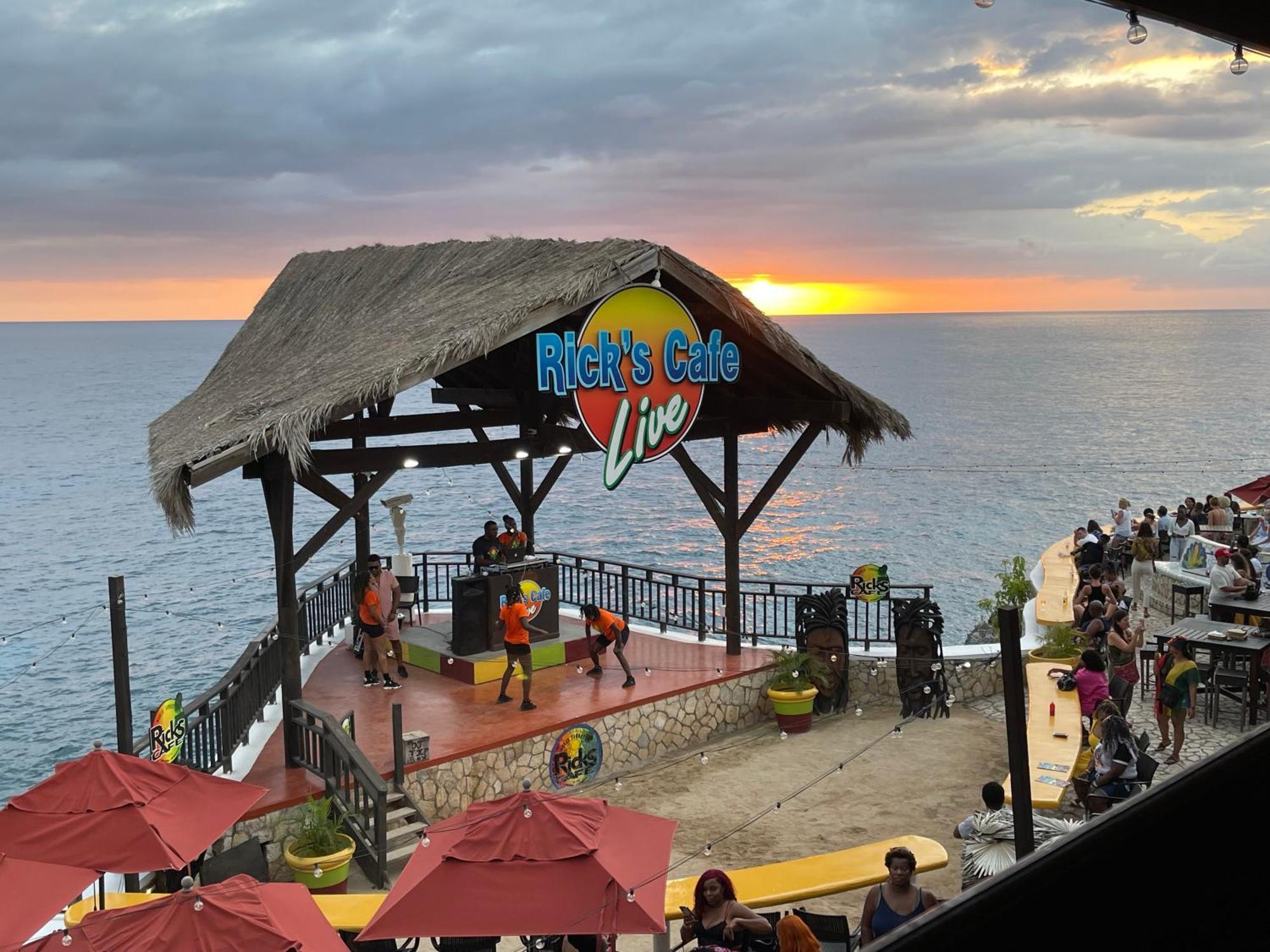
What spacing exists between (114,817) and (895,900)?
15.7 feet

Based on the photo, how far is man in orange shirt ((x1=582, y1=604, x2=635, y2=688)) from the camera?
13938 mm

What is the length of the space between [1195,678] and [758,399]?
6247 mm

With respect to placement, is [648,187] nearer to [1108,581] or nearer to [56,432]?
[1108,581]

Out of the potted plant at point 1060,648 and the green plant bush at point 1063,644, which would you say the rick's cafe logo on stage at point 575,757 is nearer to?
the potted plant at point 1060,648

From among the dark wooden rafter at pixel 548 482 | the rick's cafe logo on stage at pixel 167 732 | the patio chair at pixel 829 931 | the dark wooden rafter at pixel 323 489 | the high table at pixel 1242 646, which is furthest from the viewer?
the dark wooden rafter at pixel 548 482

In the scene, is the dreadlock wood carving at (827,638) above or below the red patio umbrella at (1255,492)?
below

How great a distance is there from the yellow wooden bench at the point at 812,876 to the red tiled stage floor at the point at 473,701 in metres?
4.01

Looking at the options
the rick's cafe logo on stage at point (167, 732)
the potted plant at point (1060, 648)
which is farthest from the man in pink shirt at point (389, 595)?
the potted plant at point (1060, 648)

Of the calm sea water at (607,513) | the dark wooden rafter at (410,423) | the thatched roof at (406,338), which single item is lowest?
the calm sea water at (607,513)

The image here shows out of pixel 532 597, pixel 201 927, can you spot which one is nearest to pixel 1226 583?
pixel 532 597

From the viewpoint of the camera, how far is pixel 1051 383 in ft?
405

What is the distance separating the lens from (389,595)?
14.0 meters

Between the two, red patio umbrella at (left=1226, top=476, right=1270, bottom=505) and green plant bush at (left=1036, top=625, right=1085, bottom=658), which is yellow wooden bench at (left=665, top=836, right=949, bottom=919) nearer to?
green plant bush at (left=1036, top=625, right=1085, bottom=658)

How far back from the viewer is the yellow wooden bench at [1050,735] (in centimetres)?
930
